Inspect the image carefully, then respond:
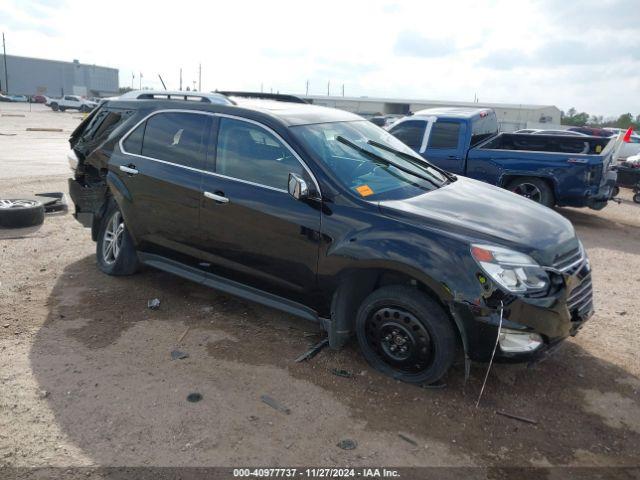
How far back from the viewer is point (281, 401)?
3.36m

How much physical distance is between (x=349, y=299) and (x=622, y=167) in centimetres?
1168

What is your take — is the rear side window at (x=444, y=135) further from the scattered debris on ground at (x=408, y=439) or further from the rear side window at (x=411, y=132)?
the scattered debris on ground at (x=408, y=439)

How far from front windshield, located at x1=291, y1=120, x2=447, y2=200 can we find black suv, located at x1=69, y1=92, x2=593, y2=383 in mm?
16

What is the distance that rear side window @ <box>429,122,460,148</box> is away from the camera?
9.25 m

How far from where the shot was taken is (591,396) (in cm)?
356

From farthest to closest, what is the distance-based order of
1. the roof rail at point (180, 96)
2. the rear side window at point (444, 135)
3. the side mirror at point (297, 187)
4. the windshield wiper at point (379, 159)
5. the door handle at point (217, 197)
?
1. the rear side window at point (444, 135)
2. the roof rail at point (180, 96)
3. the windshield wiper at point (379, 159)
4. the door handle at point (217, 197)
5. the side mirror at point (297, 187)

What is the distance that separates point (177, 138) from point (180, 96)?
59 cm

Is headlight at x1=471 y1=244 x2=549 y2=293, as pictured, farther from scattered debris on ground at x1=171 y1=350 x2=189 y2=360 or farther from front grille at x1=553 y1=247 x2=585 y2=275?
scattered debris on ground at x1=171 y1=350 x2=189 y2=360

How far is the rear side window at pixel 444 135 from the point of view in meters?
9.25

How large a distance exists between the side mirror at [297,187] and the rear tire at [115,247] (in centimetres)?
227

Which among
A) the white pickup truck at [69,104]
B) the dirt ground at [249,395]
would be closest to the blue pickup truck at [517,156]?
the dirt ground at [249,395]

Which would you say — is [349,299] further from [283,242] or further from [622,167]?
[622,167]

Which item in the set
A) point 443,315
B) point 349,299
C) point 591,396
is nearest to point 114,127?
point 349,299

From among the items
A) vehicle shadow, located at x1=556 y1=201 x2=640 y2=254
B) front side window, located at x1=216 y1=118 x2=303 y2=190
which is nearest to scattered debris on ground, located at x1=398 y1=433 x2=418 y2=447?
front side window, located at x1=216 y1=118 x2=303 y2=190
